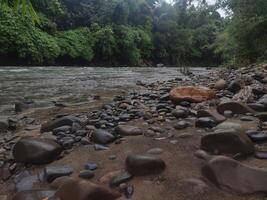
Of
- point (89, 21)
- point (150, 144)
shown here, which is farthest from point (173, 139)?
point (89, 21)

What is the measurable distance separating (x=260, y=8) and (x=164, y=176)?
819 centimetres

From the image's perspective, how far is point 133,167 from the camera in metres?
2.21

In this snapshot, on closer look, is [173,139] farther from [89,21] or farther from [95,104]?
[89,21]

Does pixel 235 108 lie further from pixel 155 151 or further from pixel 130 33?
pixel 130 33

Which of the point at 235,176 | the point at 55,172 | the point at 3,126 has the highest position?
the point at 235,176

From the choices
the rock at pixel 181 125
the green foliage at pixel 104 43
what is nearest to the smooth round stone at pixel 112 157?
the rock at pixel 181 125

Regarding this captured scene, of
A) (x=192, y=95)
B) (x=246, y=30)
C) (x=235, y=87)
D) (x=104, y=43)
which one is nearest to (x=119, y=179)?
(x=192, y=95)

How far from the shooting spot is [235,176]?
195 centimetres

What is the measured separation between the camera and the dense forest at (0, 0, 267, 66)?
10984 millimetres

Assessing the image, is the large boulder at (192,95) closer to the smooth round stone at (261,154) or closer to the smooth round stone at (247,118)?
the smooth round stone at (247,118)

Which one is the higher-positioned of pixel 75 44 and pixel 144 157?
pixel 75 44

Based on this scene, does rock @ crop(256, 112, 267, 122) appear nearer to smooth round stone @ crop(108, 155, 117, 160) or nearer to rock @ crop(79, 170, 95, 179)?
smooth round stone @ crop(108, 155, 117, 160)

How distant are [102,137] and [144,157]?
0.79 m

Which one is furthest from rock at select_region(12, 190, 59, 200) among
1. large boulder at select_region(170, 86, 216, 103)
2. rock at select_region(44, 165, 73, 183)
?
large boulder at select_region(170, 86, 216, 103)
